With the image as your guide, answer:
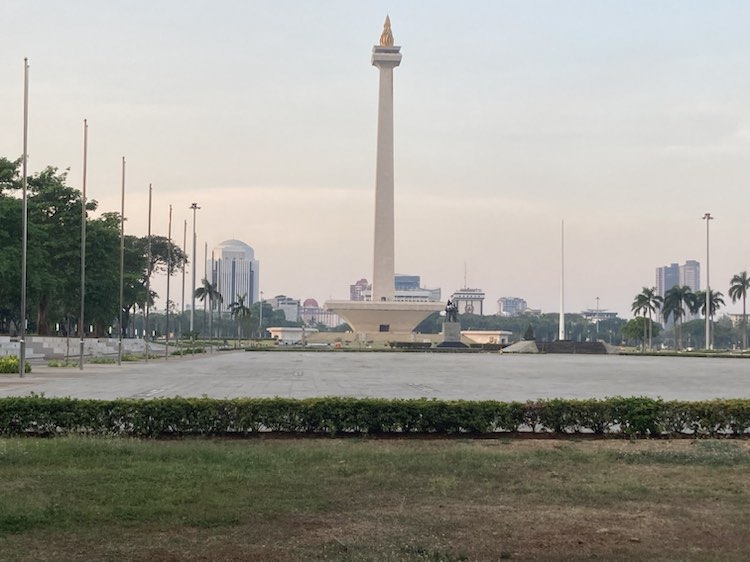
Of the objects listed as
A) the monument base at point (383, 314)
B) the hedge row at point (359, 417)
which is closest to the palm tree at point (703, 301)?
the monument base at point (383, 314)

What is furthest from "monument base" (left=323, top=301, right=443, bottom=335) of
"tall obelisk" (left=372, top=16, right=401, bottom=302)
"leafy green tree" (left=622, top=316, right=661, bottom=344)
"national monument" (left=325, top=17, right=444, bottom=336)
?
"leafy green tree" (left=622, top=316, right=661, bottom=344)

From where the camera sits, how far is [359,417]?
1482 centimetres

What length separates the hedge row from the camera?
14.5 metres

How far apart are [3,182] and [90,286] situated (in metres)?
12.9

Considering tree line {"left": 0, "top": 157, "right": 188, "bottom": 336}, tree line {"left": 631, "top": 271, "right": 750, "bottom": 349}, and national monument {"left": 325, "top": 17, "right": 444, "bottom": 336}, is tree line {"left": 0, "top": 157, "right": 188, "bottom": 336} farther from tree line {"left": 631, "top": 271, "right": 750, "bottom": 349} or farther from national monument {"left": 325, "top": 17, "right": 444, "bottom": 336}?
tree line {"left": 631, "top": 271, "right": 750, "bottom": 349}

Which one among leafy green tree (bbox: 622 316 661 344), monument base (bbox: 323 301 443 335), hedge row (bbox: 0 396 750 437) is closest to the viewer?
hedge row (bbox: 0 396 750 437)

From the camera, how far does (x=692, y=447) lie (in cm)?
1368

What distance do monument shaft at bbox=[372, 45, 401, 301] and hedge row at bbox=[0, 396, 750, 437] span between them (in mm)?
86122

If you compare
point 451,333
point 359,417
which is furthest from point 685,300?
point 359,417

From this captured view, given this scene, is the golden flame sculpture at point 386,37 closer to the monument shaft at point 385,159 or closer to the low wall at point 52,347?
the monument shaft at point 385,159

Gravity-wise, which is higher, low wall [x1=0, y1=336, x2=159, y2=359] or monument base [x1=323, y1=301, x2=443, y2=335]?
monument base [x1=323, y1=301, x2=443, y2=335]

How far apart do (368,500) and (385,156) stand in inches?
3619

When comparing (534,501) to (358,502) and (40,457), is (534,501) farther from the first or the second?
(40,457)

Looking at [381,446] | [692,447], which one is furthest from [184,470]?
[692,447]
